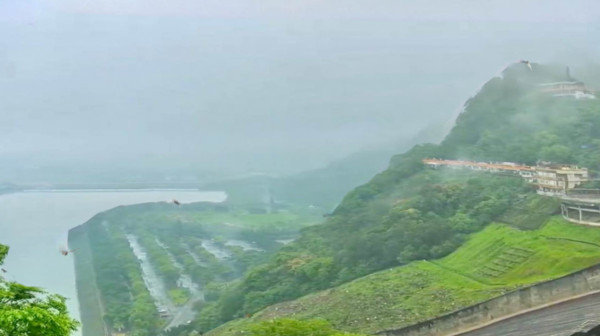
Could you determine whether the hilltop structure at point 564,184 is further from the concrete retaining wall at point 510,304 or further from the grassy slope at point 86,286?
the grassy slope at point 86,286

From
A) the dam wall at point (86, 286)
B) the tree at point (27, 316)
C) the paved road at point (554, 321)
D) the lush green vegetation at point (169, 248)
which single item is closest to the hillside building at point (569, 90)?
the lush green vegetation at point (169, 248)

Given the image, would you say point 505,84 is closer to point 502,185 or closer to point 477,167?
point 477,167

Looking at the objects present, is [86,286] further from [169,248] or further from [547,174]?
[547,174]

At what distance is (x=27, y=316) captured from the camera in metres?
6.80

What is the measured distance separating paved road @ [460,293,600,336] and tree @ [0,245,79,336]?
11551 millimetres

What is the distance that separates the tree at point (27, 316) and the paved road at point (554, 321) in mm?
11551

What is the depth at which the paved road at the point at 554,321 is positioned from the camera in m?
15.5

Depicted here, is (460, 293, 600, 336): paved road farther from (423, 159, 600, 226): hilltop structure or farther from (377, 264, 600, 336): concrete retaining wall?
(423, 159, 600, 226): hilltop structure

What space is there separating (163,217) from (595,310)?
26.1 metres

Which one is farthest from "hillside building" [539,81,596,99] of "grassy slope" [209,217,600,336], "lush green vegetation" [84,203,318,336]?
"grassy slope" [209,217,600,336]

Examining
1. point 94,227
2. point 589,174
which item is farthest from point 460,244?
point 94,227

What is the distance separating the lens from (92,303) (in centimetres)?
2978

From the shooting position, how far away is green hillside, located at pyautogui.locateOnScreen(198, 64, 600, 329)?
75.7 feet

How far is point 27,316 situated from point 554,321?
42.0 feet
